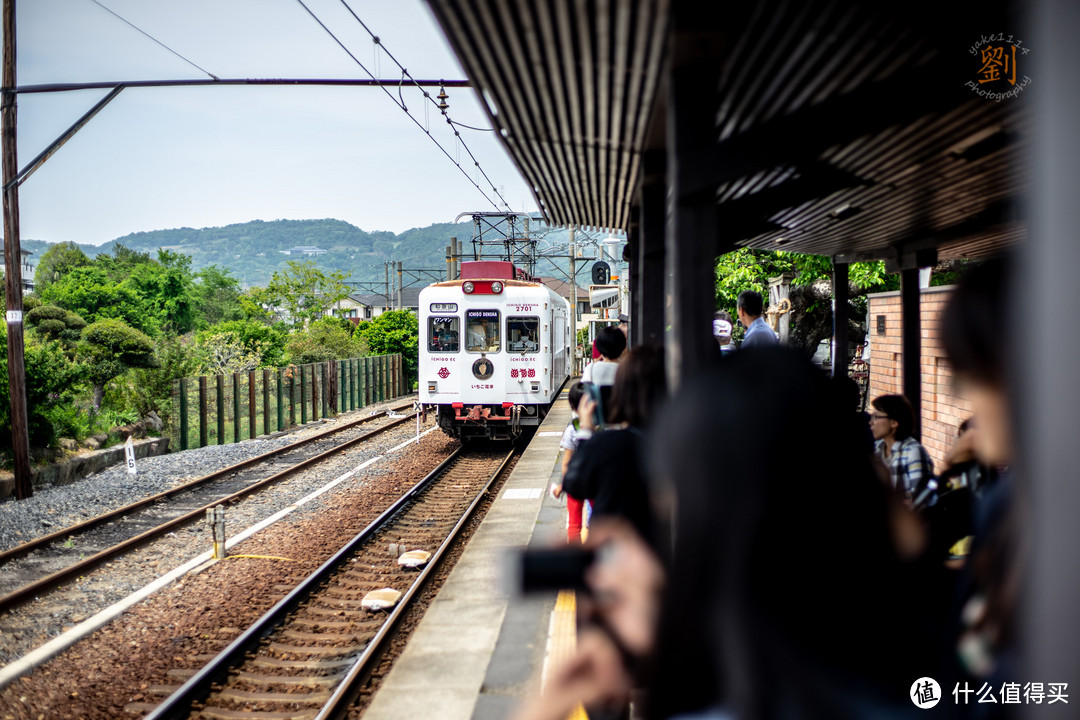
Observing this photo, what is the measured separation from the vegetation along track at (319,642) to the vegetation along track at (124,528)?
7.70 ft

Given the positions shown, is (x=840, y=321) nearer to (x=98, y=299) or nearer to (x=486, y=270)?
(x=486, y=270)

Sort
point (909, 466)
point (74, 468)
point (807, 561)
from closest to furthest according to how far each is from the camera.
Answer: point (807, 561) → point (909, 466) → point (74, 468)

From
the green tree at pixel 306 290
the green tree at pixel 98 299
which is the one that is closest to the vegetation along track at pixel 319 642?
the green tree at pixel 306 290

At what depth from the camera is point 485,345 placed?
46.0ft

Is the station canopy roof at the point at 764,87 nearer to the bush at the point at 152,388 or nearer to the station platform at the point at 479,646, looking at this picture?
the station platform at the point at 479,646

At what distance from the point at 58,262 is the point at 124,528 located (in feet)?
210

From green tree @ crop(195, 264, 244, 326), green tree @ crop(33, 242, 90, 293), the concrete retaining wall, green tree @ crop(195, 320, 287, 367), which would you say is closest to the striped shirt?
the concrete retaining wall

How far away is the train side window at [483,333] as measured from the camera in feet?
45.9

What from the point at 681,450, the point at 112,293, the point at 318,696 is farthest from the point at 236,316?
the point at 681,450

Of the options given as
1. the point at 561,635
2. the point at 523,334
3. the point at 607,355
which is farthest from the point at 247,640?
the point at 523,334

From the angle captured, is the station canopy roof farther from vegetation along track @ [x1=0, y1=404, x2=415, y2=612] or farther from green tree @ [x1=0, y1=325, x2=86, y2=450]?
green tree @ [x1=0, y1=325, x2=86, y2=450]

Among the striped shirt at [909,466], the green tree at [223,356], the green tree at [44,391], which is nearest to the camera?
the striped shirt at [909,466]

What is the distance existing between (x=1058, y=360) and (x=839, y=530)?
0.38 m

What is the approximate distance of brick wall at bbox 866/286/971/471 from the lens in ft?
23.5
